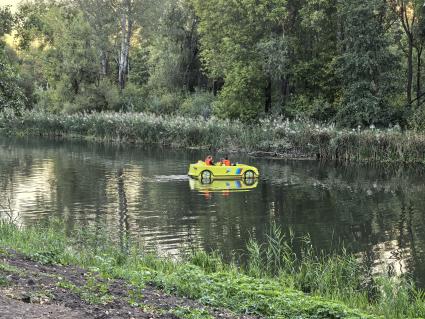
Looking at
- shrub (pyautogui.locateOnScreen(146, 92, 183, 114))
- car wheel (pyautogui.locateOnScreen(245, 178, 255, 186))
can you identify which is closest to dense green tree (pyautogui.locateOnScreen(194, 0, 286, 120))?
shrub (pyautogui.locateOnScreen(146, 92, 183, 114))

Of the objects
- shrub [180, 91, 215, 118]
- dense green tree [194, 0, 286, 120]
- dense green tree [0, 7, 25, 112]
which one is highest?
dense green tree [194, 0, 286, 120]

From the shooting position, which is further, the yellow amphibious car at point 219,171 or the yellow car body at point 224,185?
the yellow amphibious car at point 219,171

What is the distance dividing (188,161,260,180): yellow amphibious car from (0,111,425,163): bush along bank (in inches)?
364

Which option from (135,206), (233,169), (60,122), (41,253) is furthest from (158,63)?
(41,253)

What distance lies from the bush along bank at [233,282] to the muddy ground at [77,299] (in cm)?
8

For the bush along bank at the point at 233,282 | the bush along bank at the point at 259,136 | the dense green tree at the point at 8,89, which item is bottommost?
the bush along bank at the point at 233,282

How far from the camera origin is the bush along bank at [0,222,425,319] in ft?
27.6

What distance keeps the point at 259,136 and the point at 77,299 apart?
1321 inches

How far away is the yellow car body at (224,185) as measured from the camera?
960 inches

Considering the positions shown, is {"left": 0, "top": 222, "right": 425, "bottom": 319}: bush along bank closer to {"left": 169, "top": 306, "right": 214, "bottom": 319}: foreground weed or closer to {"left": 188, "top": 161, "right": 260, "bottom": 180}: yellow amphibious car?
{"left": 169, "top": 306, "right": 214, "bottom": 319}: foreground weed

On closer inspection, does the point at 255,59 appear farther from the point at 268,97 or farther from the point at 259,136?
the point at 259,136

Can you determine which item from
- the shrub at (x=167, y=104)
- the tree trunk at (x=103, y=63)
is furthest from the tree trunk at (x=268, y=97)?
the tree trunk at (x=103, y=63)

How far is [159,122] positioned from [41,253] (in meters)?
36.5

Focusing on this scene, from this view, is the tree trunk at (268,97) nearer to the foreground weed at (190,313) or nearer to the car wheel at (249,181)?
the car wheel at (249,181)
